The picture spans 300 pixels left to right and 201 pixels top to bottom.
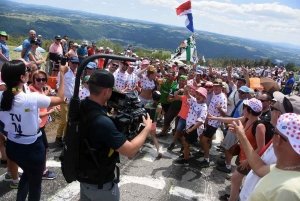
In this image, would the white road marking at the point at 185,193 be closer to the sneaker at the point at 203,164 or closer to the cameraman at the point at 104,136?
the sneaker at the point at 203,164

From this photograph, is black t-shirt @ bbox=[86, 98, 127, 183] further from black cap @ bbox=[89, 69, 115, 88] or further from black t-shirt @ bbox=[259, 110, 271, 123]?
black t-shirt @ bbox=[259, 110, 271, 123]

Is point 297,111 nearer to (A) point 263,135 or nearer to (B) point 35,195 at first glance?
(A) point 263,135

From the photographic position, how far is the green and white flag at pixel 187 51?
9.43 metres

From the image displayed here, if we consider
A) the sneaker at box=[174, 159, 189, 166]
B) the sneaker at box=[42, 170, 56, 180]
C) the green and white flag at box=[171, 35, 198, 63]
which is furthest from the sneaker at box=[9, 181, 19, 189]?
the green and white flag at box=[171, 35, 198, 63]

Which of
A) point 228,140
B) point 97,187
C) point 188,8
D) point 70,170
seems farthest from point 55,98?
point 188,8

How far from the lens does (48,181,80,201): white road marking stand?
3.78m

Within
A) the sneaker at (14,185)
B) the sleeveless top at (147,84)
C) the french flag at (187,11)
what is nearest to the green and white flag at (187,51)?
the french flag at (187,11)

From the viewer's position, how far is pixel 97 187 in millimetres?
2477

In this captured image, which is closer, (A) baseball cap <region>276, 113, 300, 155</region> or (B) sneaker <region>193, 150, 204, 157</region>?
(A) baseball cap <region>276, 113, 300, 155</region>

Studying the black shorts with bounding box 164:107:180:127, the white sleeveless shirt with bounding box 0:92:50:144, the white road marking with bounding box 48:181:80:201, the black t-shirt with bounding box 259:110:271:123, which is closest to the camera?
the white sleeveless shirt with bounding box 0:92:50:144

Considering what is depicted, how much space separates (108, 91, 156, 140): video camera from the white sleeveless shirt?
833 millimetres

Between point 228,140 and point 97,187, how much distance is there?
3400mm

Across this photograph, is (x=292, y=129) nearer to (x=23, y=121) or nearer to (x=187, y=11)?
(x=23, y=121)

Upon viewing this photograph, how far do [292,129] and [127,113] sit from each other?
1.50 metres
